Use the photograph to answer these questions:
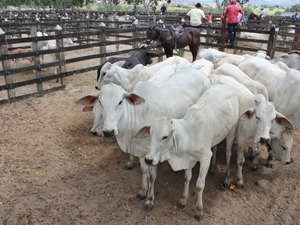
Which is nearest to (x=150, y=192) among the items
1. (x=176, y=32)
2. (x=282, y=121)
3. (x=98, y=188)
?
(x=98, y=188)

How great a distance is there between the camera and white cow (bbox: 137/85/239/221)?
11.6 feet

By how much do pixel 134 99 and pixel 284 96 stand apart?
2.76 metres

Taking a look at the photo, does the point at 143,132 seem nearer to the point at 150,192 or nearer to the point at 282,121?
the point at 150,192

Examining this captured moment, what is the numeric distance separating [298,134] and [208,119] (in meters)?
3.48

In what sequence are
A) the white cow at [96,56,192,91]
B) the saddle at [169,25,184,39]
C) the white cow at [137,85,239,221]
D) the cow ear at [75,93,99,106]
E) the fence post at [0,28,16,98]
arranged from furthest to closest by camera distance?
1. the saddle at [169,25,184,39]
2. the fence post at [0,28,16,98]
3. the white cow at [96,56,192,91]
4. the cow ear at [75,93,99,106]
5. the white cow at [137,85,239,221]

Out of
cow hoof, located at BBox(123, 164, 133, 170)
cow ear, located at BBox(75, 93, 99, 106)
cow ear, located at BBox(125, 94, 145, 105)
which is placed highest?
cow ear, located at BBox(125, 94, 145, 105)

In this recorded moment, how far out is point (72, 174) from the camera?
4848 millimetres

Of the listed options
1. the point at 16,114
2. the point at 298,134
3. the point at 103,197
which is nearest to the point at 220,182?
the point at 103,197

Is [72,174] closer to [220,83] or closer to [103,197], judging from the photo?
[103,197]

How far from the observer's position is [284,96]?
5219mm

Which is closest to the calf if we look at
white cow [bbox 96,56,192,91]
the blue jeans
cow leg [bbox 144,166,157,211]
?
white cow [bbox 96,56,192,91]

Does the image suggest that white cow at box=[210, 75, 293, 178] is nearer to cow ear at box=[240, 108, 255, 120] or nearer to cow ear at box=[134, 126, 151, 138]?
cow ear at box=[240, 108, 255, 120]

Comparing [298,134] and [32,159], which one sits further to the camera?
[298,134]

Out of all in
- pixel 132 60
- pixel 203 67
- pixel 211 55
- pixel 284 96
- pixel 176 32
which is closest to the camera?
pixel 284 96
